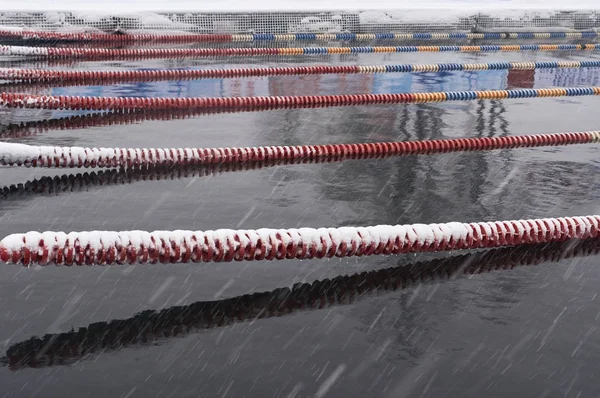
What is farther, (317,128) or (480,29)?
(480,29)

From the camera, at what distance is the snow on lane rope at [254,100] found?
8531 mm

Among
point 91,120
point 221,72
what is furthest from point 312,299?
point 221,72

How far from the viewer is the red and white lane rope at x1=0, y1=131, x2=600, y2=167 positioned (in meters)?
6.12

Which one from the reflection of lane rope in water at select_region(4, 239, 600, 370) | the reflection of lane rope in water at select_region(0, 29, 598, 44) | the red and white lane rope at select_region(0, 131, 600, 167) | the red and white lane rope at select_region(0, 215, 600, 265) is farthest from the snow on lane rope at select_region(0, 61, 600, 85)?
the reflection of lane rope in water at select_region(4, 239, 600, 370)

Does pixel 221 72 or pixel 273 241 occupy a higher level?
pixel 221 72

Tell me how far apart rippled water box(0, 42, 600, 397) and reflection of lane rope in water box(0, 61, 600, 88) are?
4105 millimetres

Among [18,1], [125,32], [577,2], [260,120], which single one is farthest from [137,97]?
[577,2]

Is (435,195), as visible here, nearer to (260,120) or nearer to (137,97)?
(260,120)

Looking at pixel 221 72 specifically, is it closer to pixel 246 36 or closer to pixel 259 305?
pixel 246 36

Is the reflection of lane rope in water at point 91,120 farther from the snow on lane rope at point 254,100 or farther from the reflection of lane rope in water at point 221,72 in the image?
the reflection of lane rope in water at point 221,72

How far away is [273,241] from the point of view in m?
4.23

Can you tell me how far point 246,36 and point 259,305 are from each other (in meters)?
14.2

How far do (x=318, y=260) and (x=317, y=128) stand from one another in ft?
12.2

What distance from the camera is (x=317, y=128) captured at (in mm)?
7969
